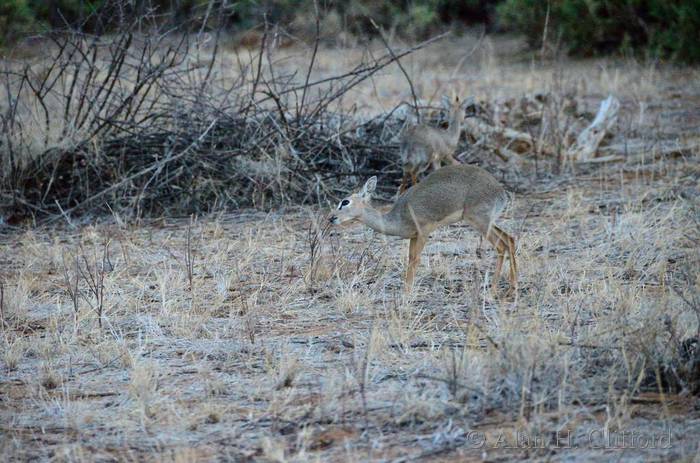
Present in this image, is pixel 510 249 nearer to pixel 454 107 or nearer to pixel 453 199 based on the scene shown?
pixel 453 199

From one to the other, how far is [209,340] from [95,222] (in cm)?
337

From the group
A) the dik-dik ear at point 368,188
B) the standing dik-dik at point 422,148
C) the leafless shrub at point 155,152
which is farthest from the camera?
the standing dik-dik at point 422,148

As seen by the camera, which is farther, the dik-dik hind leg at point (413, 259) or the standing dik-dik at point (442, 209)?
the standing dik-dik at point (442, 209)

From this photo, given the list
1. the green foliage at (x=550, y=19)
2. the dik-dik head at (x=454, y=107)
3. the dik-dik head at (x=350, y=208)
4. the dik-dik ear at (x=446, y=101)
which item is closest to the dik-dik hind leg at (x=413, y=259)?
the dik-dik head at (x=350, y=208)

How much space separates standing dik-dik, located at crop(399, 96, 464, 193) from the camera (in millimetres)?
8680

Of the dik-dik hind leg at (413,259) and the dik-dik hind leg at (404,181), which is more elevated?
the dik-dik hind leg at (413,259)

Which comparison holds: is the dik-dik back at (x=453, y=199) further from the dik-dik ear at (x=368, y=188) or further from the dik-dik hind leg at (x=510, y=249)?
the dik-dik ear at (x=368, y=188)

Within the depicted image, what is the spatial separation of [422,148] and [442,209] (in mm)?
2428

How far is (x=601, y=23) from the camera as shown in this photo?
15.8 m

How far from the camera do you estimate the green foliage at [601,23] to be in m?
15.1

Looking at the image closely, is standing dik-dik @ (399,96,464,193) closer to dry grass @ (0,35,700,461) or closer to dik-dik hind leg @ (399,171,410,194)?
dik-dik hind leg @ (399,171,410,194)

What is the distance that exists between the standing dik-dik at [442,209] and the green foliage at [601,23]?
31.0ft

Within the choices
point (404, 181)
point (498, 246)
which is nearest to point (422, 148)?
point (404, 181)

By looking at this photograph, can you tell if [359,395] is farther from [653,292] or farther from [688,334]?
[653,292]
